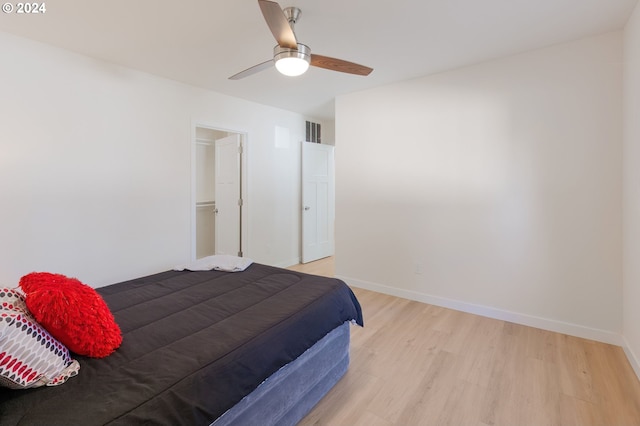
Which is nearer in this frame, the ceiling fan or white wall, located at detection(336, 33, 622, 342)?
the ceiling fan

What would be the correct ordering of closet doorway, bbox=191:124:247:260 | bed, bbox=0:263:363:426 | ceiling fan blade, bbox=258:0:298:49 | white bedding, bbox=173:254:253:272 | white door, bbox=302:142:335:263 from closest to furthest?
bed, bbox=0:263:363:426
ceiling fan blade, bbox=258:0:298:49
white bedding, bbox=173:254:253:272
closet doorway, bbox=191:124:247:260
white door, bbox=302:142:335:263

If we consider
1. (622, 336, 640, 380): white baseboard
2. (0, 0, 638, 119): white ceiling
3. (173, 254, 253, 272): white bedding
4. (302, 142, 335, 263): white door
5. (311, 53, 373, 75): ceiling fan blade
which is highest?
(0, 0, 638, 119): white ceiling

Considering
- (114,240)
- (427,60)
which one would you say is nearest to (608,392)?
(427,60)

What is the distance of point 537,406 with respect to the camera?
1831 millimetres

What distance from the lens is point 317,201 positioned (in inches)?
208

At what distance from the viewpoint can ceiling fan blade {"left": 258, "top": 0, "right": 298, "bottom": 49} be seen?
60.2 inches

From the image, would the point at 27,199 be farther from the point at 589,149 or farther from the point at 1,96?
the point at 589,149

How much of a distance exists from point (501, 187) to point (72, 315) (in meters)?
3.35

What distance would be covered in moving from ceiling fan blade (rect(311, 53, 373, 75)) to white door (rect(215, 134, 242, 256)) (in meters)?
2.45

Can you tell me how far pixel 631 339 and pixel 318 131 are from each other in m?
4.70

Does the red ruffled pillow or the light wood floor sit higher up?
the red ruffled pillow

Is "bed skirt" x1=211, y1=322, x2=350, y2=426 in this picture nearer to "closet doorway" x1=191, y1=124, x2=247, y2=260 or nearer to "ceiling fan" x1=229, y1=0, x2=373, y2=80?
"ceiling fan" x1=229, y1=0, x2=373, y2=80

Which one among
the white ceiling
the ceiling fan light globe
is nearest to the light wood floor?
the ceiling fan light globe

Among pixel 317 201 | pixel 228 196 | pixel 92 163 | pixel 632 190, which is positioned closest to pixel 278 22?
pixel 92 163
